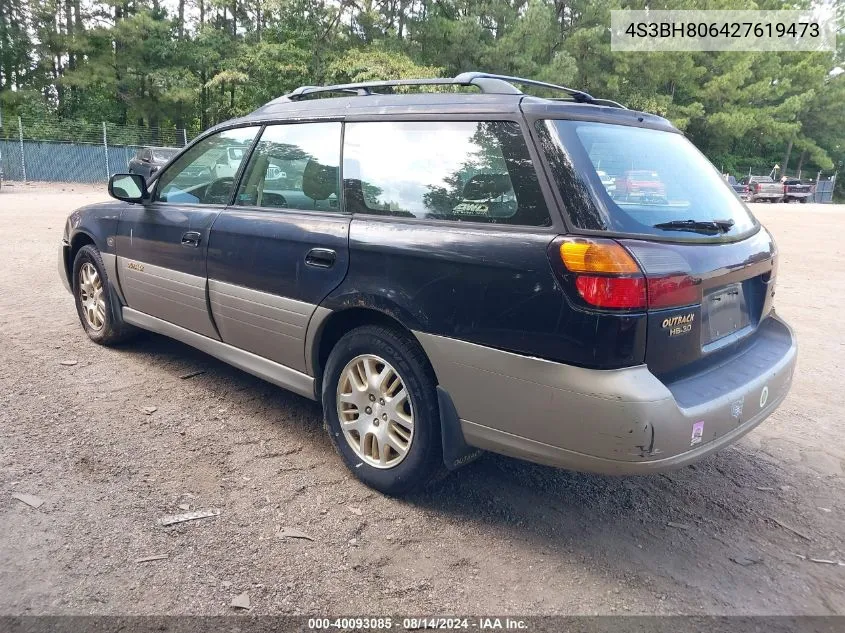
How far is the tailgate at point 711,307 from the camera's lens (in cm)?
244

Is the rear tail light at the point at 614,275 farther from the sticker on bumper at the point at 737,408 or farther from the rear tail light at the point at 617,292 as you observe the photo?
the sticker on bumper at the point at 737,408

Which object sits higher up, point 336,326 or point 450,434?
point 336,326

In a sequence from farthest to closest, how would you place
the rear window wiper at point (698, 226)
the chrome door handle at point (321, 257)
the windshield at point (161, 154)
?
the windshield at point (161, 154), the chrome door handle at point (321, 257), the rear window wiper at point (698, 226)

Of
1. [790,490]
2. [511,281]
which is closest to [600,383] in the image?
[511,281]

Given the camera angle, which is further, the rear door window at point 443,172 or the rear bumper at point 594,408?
the rear door window at point 443,172

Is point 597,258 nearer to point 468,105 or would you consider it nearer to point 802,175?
point 468,105

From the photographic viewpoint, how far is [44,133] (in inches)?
1154

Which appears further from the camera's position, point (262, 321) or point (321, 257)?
point (262, 321)

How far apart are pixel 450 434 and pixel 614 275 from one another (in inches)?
38.2

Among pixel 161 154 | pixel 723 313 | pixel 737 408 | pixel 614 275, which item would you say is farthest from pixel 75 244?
pixel 161 154

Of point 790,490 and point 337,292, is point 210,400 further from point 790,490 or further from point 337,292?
point 790,490

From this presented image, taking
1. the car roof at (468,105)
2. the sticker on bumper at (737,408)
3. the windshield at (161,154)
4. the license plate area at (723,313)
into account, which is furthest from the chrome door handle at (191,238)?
the windshield at (161,154)

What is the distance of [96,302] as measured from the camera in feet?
16.5

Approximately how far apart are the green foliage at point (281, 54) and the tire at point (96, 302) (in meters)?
26.7
